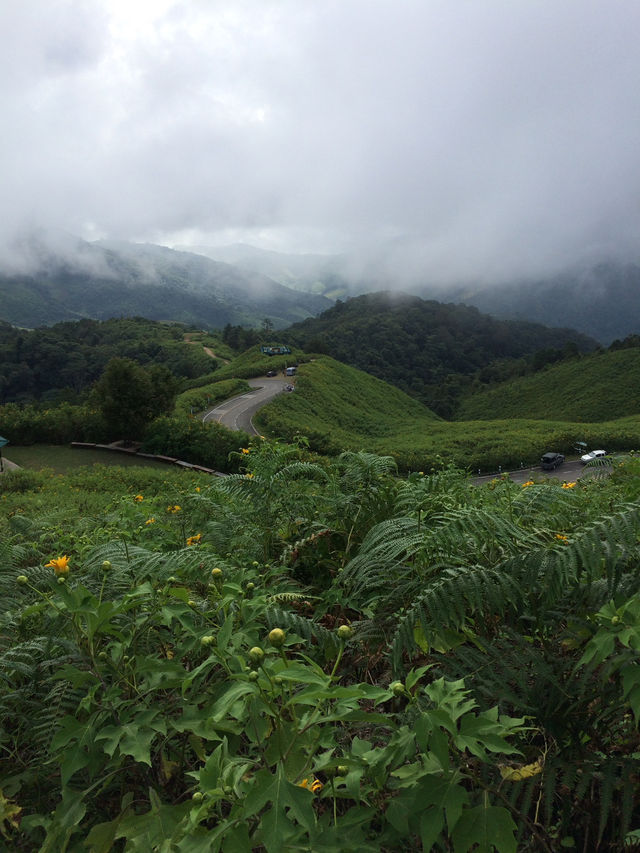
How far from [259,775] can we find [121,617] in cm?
101

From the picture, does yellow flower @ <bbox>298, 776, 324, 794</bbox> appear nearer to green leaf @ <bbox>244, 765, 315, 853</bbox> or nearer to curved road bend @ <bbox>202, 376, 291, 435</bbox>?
green leaf @ <bbox>244, 765, 315, 853</bbox>

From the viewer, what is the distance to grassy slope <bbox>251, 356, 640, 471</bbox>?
28000 mm

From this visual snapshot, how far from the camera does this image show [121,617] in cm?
180

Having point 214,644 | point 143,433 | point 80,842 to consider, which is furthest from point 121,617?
point 143,433

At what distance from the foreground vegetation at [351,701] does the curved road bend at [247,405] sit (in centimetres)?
2762

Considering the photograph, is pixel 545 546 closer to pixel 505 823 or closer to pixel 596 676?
pixel 596 676

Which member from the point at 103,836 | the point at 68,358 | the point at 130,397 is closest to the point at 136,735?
the point at 103,836

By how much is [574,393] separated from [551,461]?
30.7 metres

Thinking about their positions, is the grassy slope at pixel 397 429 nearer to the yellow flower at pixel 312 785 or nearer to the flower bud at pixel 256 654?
the yellow flower at pixel 312 785

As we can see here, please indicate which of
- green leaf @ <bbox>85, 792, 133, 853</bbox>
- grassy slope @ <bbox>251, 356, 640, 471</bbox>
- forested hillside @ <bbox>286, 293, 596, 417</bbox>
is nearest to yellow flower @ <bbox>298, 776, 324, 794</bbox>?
green leaf @ <bbox>85, 792, 133, 853</bbox>

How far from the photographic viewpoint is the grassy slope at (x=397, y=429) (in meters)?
28.0

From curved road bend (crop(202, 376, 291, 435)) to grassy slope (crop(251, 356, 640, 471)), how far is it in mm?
Answer: 1154

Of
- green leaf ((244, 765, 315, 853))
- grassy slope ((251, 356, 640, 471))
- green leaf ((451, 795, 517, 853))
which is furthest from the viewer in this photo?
grassy slope ((251, 356, 640, 471))

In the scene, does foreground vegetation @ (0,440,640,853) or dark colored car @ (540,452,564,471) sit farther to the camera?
dark colored car @ (540,452,564,471)
